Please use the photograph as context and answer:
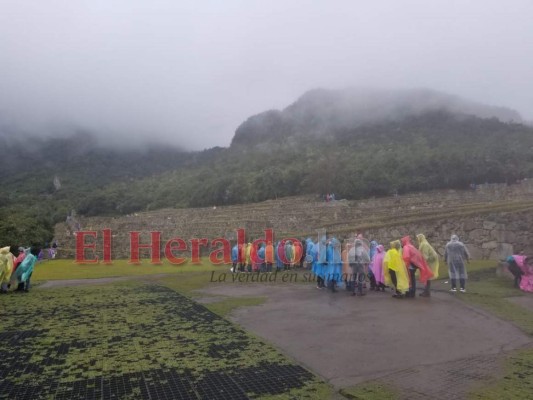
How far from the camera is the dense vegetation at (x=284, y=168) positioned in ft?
124

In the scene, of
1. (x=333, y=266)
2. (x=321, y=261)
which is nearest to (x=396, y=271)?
(x=333, y=266)

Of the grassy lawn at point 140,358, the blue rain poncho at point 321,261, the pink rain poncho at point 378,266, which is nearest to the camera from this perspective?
A: the grassy lawn at point 140,358

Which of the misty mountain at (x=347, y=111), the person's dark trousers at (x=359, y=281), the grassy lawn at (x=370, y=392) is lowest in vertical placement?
the grassy lawn at (x=370, y=392)

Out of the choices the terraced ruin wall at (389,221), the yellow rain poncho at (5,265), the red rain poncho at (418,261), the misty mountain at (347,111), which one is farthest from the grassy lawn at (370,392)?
the misty mountain at (347,111)

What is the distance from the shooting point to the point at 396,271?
32.6 ft

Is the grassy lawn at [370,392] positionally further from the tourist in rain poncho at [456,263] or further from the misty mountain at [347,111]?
the misty mountain at [347,111]

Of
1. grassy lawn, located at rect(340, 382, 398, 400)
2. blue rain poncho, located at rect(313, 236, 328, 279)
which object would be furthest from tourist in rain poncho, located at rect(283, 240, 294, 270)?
grassy lawn, located at rect(340, 382, 398, 400)

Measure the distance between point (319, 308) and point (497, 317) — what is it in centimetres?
302

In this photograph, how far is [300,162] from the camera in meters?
54.4

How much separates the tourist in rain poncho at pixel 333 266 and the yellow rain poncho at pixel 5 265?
8.26 metres

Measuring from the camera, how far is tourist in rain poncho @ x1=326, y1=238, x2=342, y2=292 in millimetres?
10945

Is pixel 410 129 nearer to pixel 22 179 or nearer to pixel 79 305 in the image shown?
pixel 79 305

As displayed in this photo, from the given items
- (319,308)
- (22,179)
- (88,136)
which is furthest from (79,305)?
(88,136)

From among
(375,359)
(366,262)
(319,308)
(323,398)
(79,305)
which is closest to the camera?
(323,398)
